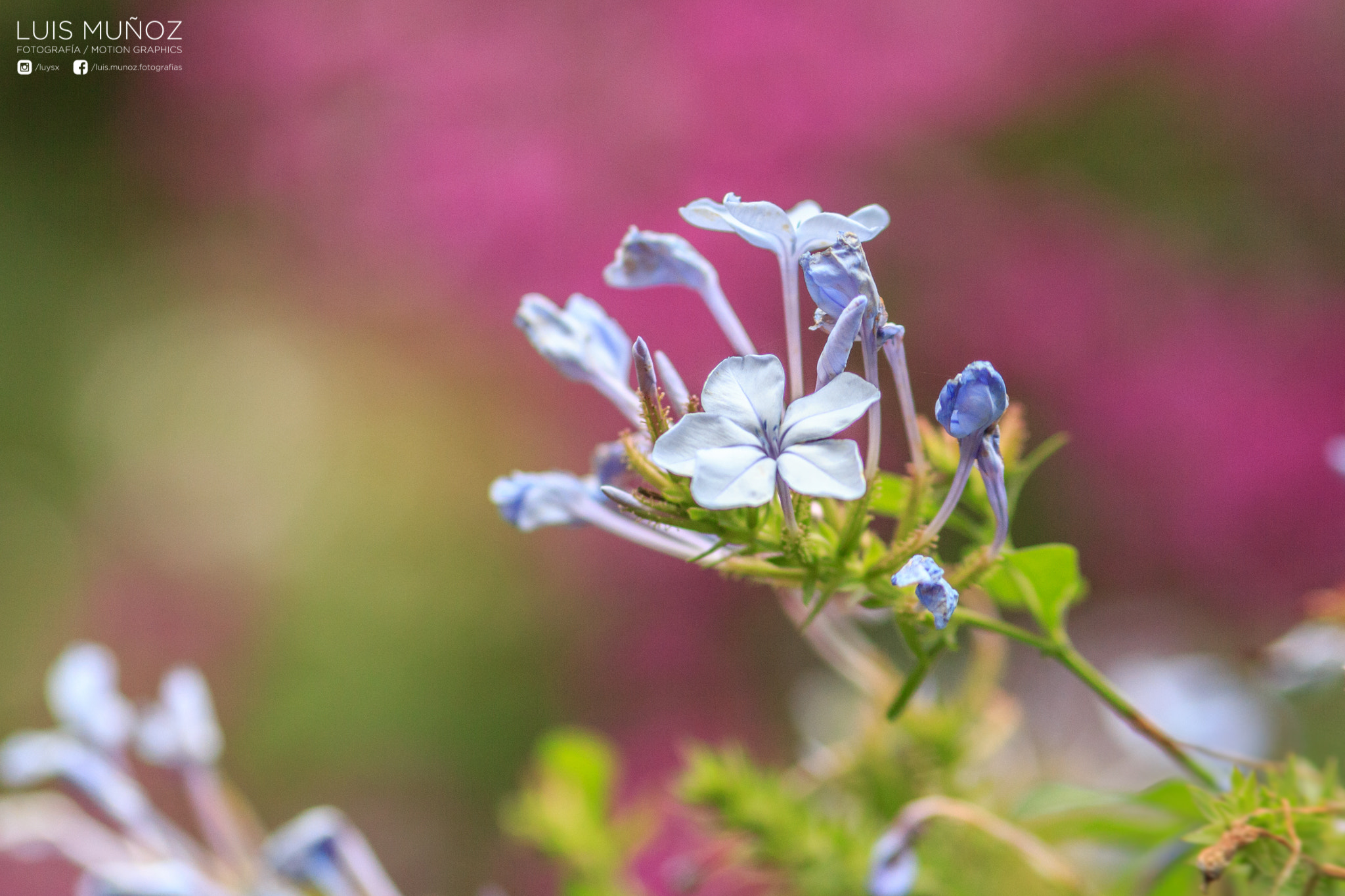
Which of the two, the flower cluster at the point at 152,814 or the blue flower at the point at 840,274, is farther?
the flower cluster at the point at 152,814

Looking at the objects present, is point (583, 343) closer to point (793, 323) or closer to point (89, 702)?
point (793, 323)

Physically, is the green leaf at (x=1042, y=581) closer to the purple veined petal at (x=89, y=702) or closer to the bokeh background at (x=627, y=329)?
the purple veined petal at (x=89, y=702)

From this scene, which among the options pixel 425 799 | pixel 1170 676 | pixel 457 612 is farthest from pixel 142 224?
pixel 1170 676

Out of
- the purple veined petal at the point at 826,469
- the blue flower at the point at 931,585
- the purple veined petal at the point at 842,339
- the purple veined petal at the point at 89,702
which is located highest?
the purple veined petal at the point at 842,339

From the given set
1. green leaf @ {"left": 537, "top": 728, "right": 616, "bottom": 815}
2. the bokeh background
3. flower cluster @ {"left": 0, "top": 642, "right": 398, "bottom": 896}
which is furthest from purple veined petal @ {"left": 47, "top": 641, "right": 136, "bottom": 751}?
the bokeh background

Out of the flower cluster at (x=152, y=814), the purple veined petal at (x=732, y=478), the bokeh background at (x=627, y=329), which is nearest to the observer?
the purple veined petal at (x=732, y=478)

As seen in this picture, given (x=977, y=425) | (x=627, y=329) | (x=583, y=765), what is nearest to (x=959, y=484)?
(x=977, y=425)

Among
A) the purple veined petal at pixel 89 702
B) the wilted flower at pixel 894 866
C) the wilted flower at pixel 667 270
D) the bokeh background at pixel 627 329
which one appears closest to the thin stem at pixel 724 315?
the wilted flower at pixel 667 270
